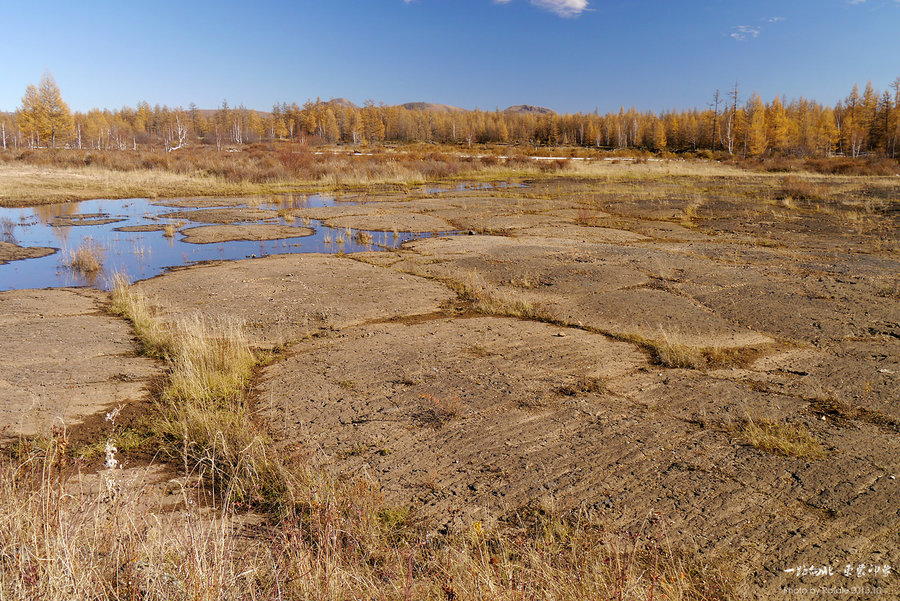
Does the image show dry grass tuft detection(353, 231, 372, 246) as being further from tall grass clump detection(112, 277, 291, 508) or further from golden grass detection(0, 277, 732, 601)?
golden grass detection(0, 277, 732, 601)

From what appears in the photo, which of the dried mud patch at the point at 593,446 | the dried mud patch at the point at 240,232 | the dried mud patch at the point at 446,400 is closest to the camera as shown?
the dried mud patch at the point at 593,446

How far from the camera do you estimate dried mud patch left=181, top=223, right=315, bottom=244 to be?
52.1 feet

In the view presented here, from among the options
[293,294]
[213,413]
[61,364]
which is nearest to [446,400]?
[213,413]

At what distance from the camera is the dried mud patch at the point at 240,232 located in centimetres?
1588

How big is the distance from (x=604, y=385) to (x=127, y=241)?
1450cm

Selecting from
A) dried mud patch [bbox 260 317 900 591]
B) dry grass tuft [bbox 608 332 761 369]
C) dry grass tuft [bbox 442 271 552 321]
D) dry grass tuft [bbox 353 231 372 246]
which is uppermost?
dry grass tuft [bbox 353 231 372 246]

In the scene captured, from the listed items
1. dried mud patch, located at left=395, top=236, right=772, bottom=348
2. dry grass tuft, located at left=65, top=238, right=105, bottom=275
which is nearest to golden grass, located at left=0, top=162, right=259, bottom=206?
dry grass tuft, located at left=65, top=238, right=105, bottom=275

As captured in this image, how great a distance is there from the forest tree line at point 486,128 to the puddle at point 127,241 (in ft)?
131

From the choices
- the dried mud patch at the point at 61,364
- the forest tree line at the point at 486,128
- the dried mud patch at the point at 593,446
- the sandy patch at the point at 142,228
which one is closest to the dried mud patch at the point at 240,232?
the sandy patch at the point at 142,228

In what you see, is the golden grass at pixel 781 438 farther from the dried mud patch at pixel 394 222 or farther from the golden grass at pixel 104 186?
the golden grass at pixel 104 186

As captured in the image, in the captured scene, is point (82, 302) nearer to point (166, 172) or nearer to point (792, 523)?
point (792, 523)

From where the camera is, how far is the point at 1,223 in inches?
719

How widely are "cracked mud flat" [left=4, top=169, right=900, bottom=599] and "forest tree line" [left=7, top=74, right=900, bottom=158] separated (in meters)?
56.2

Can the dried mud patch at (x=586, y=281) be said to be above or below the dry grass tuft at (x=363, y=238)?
below
